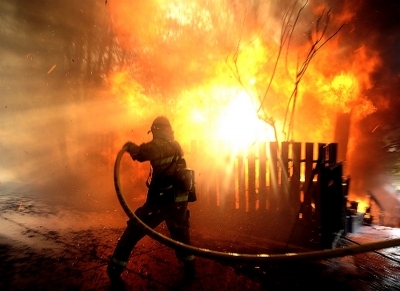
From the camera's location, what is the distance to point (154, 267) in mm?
3137

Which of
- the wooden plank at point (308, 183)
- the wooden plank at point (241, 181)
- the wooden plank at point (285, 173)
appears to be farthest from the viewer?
the wooden plank at point (241, 181)

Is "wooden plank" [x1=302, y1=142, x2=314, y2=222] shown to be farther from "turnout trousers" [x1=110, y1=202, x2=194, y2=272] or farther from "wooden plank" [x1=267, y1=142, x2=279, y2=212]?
"turnout trousers" [x1=110, y1=202, x2=194, y2=272]

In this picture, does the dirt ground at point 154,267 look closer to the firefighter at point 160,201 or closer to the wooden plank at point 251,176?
the firefighter at point 160,201

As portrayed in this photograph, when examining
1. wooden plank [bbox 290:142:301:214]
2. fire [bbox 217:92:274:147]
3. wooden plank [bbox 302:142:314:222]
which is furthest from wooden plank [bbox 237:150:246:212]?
fire [bbox 217:92:274:147]

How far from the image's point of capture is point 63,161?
42.3 ft

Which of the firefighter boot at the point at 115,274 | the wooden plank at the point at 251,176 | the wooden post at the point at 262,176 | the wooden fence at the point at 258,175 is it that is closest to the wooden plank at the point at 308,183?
the wooden fence at the point at 258,175

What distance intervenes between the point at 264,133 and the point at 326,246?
5803 mm

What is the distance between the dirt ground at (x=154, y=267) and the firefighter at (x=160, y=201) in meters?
0.30

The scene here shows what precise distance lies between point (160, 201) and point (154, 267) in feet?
3.34

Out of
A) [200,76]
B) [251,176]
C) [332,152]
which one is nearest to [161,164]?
[251,176]

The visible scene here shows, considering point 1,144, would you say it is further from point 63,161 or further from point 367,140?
point 367,140

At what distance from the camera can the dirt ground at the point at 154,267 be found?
276 cm

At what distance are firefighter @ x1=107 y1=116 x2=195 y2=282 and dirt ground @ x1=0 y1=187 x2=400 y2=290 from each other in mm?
297

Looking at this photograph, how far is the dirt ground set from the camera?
276 centimetres
